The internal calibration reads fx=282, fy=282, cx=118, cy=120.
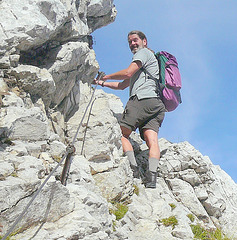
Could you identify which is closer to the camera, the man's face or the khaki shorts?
the khaki shorts

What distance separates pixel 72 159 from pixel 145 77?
399cm

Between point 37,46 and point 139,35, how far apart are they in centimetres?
370

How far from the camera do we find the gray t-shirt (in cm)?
935

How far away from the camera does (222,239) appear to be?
7.46 meters

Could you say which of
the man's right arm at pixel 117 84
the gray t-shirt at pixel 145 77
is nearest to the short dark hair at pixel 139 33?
the gray t-shirt at pixel 145 77

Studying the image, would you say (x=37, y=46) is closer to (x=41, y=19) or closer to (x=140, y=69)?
(x=41, y=19)

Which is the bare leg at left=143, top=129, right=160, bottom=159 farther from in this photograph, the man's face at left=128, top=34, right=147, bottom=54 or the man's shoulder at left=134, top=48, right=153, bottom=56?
the man's face at left=128, top=34, right=147, bottom=54

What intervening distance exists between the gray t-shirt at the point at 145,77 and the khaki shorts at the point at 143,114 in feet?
0.70

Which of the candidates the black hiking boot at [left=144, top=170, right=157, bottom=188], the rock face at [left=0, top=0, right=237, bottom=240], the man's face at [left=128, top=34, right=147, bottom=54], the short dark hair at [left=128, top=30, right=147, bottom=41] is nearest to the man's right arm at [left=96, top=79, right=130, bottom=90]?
the rock face at [left=0, top=0, right=237, bottom=240]

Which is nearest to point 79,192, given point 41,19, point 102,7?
point 41,19

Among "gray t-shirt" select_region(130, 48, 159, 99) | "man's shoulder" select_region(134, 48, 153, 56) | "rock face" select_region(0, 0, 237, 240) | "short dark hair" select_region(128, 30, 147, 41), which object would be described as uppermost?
"short dark hair" select_region(128, 30, 147, 41)

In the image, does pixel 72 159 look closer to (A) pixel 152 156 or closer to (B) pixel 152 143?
(A) pixel 152 156

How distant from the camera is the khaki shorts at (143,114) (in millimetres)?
9195

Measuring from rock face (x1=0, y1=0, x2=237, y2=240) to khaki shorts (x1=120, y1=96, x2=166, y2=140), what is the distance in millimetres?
506
